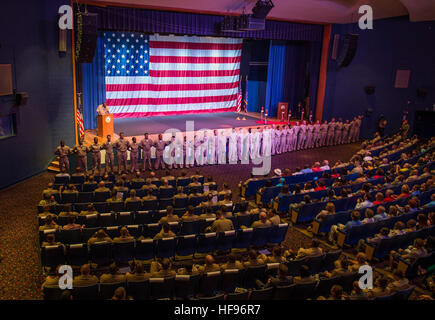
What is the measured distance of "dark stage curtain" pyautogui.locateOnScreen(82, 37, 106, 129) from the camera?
19.1 meters

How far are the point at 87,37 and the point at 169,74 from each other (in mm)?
9753

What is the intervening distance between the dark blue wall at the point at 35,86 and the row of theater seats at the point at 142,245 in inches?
246

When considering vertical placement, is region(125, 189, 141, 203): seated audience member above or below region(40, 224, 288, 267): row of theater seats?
above

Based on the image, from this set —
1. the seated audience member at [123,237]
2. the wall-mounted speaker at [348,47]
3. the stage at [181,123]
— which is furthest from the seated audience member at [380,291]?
the wall-mounted speaker at [348,47]

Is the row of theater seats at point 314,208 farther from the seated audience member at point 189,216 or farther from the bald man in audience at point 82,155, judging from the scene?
the bald man in audience at point 82,155

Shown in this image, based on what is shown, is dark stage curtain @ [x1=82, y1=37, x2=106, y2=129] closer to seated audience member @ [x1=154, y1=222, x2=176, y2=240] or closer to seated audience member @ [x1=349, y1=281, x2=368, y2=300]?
seated audience member @ [x1=154, y1=222, x2=176, y2=240]

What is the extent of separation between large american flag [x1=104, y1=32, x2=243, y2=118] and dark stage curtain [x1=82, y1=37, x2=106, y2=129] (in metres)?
0.73

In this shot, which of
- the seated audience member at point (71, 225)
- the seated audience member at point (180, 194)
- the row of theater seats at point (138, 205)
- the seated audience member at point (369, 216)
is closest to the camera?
the seated audience member at point (71, 225)

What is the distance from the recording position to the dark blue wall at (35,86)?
1178cm

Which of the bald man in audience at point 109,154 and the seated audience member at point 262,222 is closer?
the seated audience member at point 262,222

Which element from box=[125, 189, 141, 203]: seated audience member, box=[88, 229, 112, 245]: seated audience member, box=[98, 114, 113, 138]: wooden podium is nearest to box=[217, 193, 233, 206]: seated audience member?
box=[125, 189, 141, 203]: seated audience member

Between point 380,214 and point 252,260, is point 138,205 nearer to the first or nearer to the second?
point 252,260

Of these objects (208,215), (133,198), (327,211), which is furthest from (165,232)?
(327,211)

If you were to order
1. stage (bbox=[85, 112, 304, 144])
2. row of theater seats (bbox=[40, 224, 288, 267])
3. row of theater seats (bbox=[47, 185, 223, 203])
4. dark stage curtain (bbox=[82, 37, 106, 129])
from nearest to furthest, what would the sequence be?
1. row of theater seats (bbox=[40, 224, 288, 267])
2. row of theater seats (bbox=[47, 185, 223, 203])
3. stage (bbox=[85, 112, 304, 144])
4. dark stage curtain (bbox=[82, 37, 106, 129])
